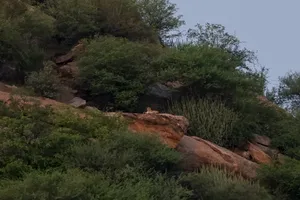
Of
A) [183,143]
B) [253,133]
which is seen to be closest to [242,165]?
[183,143]

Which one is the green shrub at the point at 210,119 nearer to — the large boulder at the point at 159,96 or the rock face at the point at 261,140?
the large boulder at the point at 159,96

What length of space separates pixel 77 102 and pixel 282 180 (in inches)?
246

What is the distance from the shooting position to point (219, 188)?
17109 millimetres

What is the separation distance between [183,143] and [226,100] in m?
4.56

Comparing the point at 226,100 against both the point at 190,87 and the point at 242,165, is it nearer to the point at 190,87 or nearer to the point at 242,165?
the point at 190,87

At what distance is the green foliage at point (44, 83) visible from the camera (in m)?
21.5

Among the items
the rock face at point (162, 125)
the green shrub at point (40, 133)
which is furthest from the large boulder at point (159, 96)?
A: the green shrub at point (40, 133)

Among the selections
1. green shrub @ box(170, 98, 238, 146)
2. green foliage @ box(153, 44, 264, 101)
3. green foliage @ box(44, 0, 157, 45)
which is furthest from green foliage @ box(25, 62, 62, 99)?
green foliage @ box(44, 0, 157, 45)

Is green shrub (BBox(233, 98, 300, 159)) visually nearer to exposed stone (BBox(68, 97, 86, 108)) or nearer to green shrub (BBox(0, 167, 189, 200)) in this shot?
exposed stone (BBox(68, 97, 86, 108))

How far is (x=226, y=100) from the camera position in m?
23.7

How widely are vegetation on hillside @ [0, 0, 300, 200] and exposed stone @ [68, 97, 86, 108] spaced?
0.58 meters

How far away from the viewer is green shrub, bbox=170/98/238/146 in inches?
847

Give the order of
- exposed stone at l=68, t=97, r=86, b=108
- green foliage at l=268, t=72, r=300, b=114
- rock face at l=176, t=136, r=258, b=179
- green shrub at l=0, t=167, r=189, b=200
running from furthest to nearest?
green foliage at l=268, t=72, r=300, b=114
exposed stone at l=68, t=97, r=86, b=108
rock face at l=176, t=136, r=258, b=179
green shrub at l=0, t=167, r=189, b=200

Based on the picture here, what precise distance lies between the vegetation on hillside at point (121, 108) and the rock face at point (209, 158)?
526 mm
